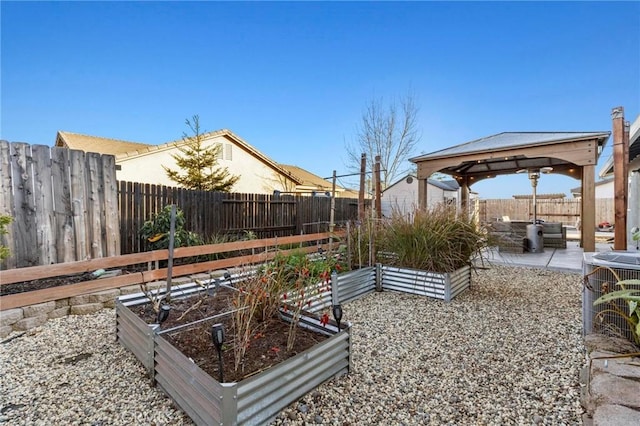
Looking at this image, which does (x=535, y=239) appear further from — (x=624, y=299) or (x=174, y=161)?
(x=174, y=161)

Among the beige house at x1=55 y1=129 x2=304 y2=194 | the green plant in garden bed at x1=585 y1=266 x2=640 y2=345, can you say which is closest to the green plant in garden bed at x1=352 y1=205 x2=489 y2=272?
the green plant in garden bed at x1=585 y1=266 x2=640 y2=345

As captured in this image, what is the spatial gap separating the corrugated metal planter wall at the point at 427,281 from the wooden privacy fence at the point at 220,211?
1623 millimetres

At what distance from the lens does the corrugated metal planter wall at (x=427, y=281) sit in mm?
3801

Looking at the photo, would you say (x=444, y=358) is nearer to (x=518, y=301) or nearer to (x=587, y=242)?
(x=518, y=301)

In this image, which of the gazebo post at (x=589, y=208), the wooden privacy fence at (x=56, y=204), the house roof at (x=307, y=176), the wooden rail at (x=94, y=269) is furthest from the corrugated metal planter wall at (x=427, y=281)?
the house roof at (x=307, y=176)

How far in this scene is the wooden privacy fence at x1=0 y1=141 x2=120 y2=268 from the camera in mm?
3553

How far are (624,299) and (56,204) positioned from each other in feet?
19.1

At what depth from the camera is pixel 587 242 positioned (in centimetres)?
564

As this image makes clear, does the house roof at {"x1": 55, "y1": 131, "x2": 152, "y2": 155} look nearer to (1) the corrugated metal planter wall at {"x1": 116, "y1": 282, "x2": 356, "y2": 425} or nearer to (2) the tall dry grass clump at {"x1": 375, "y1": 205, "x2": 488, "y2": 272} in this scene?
(2) the tall dry grass clump at {"x1": 375, "y1": 205, "x2": 488, "y2": 272}

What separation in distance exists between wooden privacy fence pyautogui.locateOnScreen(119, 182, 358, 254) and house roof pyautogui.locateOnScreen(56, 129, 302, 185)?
6.19 metres

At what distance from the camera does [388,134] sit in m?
13.8

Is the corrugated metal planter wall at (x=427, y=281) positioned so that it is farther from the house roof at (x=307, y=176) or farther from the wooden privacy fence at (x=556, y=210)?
the house roof at (x=307, y=176)

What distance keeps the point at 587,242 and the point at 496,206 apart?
11549mm

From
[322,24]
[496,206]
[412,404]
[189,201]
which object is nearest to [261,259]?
[189,201]
